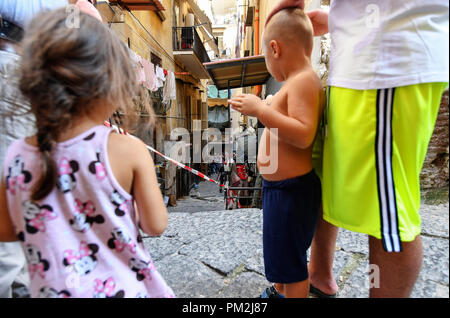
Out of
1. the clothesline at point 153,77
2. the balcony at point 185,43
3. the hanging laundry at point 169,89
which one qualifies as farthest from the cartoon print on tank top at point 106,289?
the balcony at point 185,43

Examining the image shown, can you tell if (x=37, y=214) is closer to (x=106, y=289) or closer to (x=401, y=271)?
(x=106, y=289)

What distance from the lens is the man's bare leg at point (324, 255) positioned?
1.18 meters

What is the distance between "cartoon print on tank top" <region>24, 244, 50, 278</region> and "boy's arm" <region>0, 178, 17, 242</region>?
0.38 ft

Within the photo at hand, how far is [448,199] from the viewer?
66 cm

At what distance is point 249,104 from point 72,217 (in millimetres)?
733

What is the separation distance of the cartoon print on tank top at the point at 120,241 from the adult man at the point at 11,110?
463 mm

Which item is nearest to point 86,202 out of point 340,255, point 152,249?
point 152,249

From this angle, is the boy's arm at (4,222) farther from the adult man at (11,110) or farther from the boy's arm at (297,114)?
the boy's arm at (297,114)

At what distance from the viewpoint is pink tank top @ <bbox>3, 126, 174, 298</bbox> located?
703 millimetres

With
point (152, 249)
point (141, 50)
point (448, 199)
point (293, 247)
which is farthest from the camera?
point (141, 50)

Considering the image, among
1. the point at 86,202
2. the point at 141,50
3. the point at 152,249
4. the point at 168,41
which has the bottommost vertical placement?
the point at 152,249

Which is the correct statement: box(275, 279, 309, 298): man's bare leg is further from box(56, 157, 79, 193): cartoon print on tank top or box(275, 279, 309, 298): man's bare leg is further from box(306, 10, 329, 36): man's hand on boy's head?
box(306, 10, 329, 36): man's hand on boy's head
